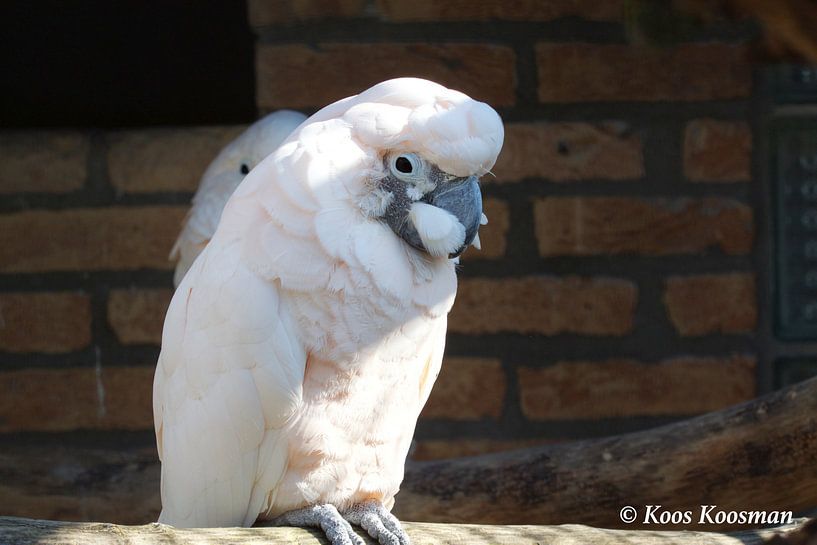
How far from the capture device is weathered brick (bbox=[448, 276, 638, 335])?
2354 millimetres

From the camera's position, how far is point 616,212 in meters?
2.35

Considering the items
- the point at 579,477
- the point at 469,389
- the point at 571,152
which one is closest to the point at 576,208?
the point at 571,152

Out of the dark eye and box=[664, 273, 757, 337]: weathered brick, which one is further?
box=[664, 273, 757, 337]: weathered brick

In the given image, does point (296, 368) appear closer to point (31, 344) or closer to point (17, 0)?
point (31, 344)

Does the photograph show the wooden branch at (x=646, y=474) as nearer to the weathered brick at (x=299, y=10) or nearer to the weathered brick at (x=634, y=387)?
the weathered brick at (x=634, y=387)

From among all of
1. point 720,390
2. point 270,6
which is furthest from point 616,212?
point 270,6

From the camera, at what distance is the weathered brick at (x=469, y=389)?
2363 millimetres

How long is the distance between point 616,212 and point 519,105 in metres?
0.33

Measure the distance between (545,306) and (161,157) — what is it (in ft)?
3.16

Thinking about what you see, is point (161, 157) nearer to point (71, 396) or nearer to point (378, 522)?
point (71, 396)

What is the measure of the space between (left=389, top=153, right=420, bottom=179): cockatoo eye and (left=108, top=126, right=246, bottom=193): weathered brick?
1145 mm

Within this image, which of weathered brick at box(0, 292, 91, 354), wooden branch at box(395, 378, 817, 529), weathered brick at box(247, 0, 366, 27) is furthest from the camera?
weathered brick at box(0, 292, 91, 354)

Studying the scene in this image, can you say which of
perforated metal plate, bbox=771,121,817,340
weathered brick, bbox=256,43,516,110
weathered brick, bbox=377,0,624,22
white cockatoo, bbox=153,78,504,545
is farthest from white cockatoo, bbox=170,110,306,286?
perforated metal plate, bbox=771,121,817,340

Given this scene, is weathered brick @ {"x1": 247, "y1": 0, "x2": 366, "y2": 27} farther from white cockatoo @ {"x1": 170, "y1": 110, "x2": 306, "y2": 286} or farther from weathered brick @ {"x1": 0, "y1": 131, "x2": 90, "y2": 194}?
weathered brick @ {"x1": 0, "y1": 131, "x2": 90, "y2": 194}
